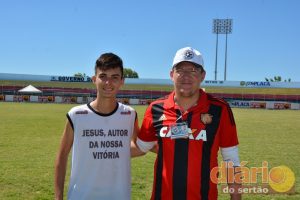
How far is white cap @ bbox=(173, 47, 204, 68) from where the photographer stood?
3465 mm

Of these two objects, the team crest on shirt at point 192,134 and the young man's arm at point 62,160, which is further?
the young man's arm at point 62,160

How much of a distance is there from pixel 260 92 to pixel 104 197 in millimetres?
79084

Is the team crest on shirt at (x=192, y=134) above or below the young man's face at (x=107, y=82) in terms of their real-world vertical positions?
below

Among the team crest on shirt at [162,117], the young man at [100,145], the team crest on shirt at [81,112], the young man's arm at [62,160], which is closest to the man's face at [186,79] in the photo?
the team crest on shirt at [162,117]

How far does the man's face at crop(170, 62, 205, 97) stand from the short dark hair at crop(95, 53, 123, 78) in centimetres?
55

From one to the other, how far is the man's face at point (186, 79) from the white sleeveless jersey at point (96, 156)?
0.64 m

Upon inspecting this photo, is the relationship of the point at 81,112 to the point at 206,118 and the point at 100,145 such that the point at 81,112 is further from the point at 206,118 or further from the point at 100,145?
the point at 206,118

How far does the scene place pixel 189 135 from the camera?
3.36m

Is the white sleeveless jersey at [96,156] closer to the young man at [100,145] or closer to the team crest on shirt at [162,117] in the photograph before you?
the young man at [100,145]

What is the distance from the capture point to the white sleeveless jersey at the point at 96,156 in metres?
3.50

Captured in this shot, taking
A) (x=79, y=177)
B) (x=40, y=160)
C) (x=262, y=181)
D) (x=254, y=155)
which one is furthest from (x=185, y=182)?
(x=254, y=155)

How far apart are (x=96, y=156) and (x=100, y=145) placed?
0.35ft

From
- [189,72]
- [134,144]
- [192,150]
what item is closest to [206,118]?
[192,150]

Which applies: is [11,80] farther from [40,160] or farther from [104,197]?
[104,197]
